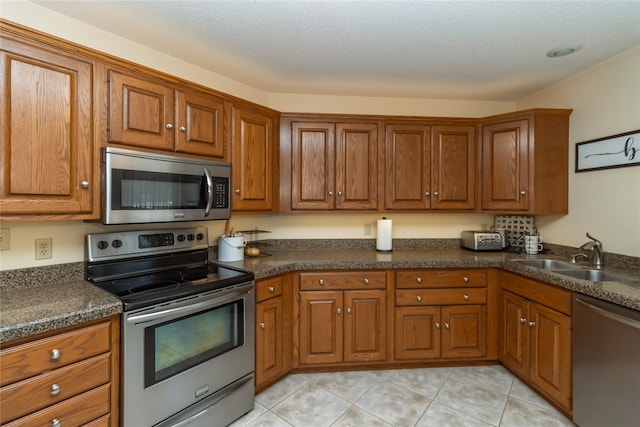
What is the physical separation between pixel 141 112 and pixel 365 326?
213cm

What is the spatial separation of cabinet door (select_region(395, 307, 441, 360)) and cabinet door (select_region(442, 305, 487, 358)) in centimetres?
7

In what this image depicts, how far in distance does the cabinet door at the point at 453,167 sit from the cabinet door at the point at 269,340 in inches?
65.5

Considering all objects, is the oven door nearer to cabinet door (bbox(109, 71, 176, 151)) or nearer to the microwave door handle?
the microwave door handle

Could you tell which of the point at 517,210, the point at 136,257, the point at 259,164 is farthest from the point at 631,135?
the point at 136,257

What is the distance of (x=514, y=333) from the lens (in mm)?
2256

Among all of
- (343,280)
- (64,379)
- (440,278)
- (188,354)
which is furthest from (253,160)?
(440,278)

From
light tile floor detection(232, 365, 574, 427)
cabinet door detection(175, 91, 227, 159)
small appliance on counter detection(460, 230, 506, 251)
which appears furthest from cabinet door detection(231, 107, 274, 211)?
small appliance on counter detection(460, 230, 506, 251)

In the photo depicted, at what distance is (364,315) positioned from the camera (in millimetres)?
2357

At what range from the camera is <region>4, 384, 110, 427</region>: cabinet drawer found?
3.83 ft

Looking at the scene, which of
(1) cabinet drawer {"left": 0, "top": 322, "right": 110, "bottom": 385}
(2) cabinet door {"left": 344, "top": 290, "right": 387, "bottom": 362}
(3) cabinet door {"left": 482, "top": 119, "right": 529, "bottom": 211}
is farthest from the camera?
(3) cabinet door {"left": 482, "top": 119, "right": 529, "bottom": 211}

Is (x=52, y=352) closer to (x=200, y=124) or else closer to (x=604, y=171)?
(x=200, y=124)

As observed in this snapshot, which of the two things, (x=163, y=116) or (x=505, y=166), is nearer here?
(x=163, y=116)

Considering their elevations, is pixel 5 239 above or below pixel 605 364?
above

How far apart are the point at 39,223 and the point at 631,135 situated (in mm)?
3690
